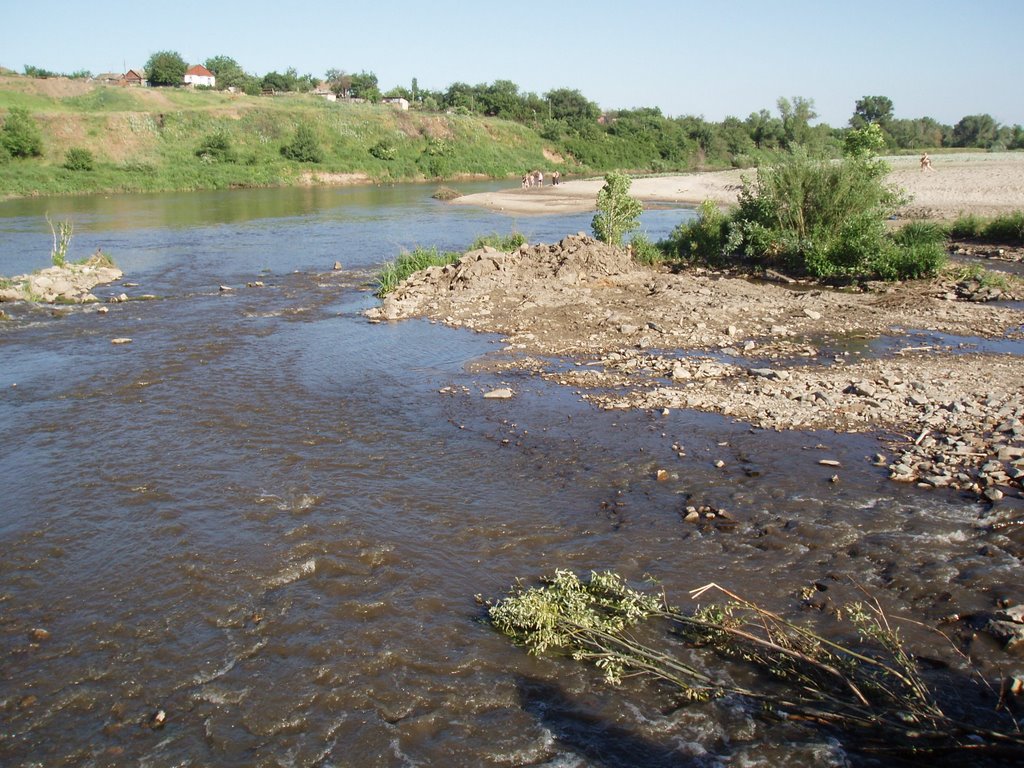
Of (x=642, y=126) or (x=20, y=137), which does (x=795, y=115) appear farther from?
(x=20, y=137)

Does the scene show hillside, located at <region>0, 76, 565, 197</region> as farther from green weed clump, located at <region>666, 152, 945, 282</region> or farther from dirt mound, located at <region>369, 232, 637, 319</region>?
green weed clump, located at <region>666, 152, 945, 282</region>

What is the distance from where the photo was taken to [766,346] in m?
13.6

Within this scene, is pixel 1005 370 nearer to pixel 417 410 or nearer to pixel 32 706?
pixel 417 410

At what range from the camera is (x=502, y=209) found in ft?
134

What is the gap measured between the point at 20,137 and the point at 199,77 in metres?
57.6

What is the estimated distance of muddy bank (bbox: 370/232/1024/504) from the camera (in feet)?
31.1

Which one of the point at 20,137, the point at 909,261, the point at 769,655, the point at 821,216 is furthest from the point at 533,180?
the point at 769,655

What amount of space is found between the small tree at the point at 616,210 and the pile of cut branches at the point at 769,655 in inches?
626

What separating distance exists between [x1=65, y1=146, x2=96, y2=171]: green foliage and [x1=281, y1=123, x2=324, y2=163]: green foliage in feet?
52.3

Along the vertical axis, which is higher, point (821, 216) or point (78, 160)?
point (78, 160)

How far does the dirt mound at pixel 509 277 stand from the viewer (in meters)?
17.3

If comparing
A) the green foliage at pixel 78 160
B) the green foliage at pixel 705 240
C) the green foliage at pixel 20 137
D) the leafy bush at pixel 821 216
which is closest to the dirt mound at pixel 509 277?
the green foliage at pixel 705 240

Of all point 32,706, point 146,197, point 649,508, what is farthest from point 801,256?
point 146,197

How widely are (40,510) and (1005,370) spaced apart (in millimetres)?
12905
